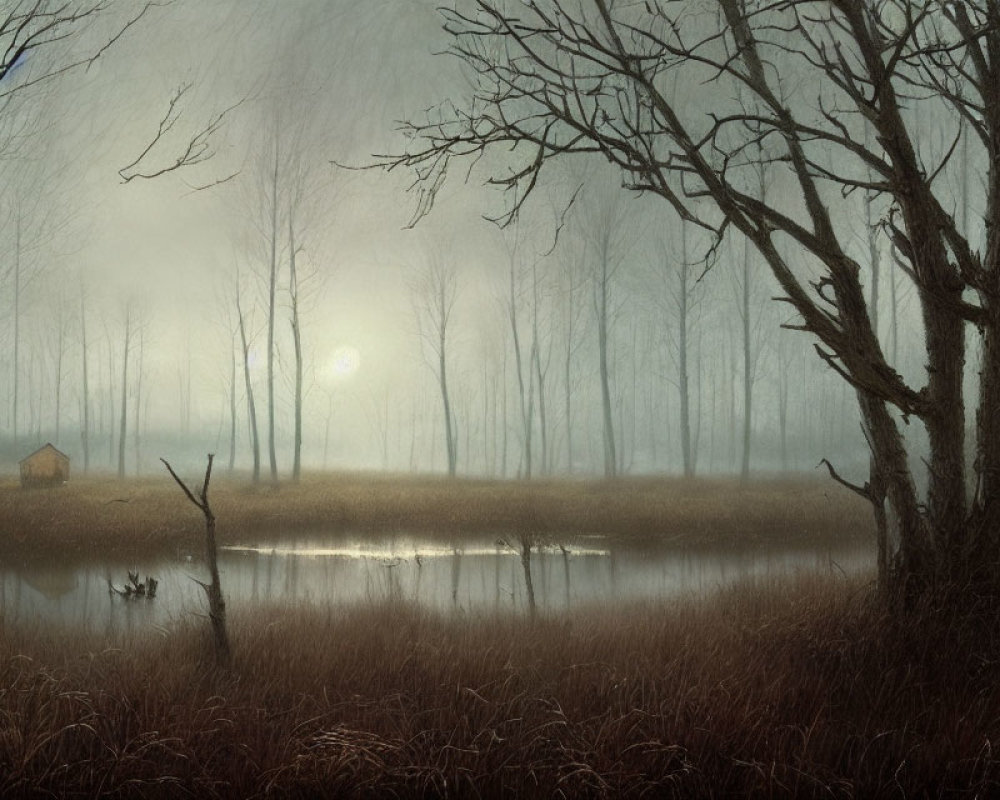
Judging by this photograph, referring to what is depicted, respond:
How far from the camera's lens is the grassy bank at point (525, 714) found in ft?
11.0

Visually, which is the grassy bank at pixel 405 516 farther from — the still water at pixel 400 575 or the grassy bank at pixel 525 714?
the grassy bank at pixel 525 714

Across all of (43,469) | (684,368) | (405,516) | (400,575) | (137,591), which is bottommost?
(400,575)

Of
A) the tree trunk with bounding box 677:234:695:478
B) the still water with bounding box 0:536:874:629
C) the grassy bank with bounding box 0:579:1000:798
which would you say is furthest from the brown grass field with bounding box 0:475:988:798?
the tree trunk with bounding box 677:234:695:478

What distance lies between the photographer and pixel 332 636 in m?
6.03

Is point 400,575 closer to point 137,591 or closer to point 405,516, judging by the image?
point 137,591

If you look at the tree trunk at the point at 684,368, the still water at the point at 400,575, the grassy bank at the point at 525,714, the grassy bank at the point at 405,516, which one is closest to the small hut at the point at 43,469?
the grassy bank at the point at 405,516

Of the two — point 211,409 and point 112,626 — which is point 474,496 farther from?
point 211,409

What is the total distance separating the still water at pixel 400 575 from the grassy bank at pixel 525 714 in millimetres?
2356

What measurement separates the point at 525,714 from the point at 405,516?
11335 mm

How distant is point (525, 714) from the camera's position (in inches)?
163

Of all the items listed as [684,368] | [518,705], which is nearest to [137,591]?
[518,705]

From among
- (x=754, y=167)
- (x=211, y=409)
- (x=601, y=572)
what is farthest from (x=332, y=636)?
(x=211, y=409)

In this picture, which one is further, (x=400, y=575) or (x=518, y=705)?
(x=400, y=575)

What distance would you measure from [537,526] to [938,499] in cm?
1037
